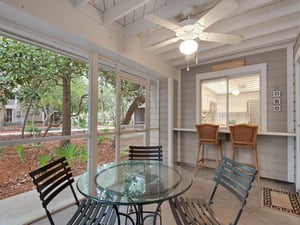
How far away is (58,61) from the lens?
2352 millimetres

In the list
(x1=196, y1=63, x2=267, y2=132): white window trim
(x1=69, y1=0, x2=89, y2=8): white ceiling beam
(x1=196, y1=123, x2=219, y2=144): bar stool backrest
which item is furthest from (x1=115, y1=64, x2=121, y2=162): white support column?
(x1=196, y1=63, x2=267, y2=132): white window trim

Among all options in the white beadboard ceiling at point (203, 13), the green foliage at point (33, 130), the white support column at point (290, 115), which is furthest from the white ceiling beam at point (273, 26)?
the green foliage at point (33, 130)

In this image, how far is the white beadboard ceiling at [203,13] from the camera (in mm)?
2057

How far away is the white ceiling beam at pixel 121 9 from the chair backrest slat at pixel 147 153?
1.84 meters

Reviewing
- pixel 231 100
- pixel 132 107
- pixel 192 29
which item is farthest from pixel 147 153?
pixel 231 100

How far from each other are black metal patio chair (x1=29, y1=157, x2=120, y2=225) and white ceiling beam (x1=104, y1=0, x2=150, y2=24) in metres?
1.83

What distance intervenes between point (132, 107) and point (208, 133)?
1692 millimetres

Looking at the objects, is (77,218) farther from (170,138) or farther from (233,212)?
(170,138)

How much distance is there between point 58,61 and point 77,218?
6.39ft

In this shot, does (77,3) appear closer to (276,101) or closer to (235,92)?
(235,92)

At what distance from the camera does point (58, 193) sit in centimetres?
152

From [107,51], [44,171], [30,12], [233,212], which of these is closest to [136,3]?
[107,51]

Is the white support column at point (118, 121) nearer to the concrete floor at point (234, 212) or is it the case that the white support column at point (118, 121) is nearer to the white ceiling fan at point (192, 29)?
the concrete floor at point (234, 212)

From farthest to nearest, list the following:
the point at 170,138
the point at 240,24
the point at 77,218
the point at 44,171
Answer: the point at 170,138 → the point at 240,24 → the point at 44,171 → the point at 77,218
